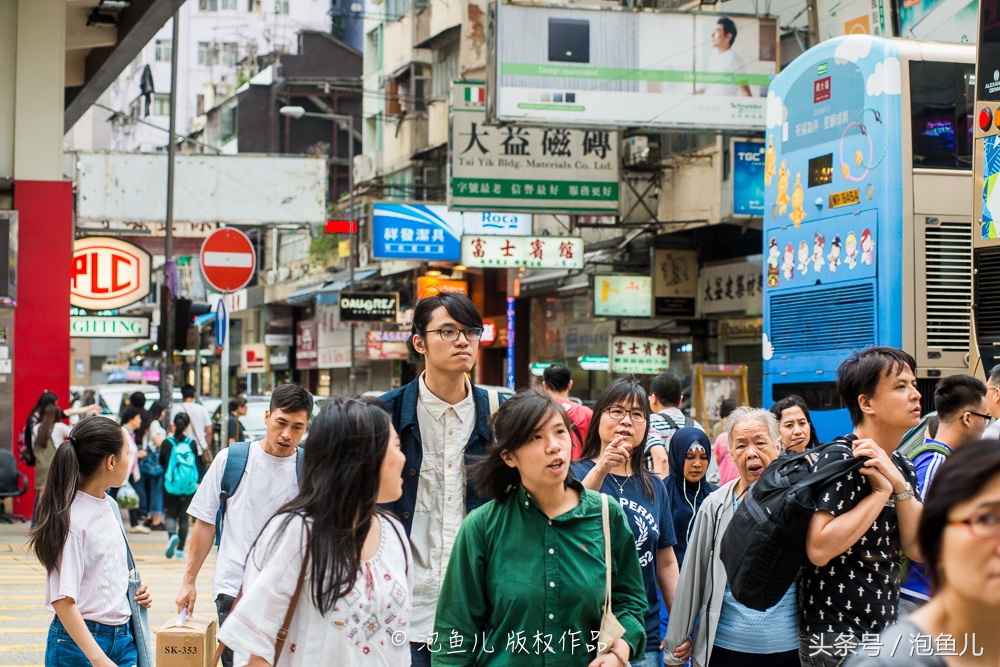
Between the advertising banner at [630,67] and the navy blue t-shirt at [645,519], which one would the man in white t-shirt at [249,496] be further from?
the advertising banner at [630,67]

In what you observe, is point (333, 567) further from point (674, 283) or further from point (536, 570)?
point (674, 283)

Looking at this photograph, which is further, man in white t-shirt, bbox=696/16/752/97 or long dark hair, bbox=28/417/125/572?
man in white t-shirt, bbox=696/16/752/97

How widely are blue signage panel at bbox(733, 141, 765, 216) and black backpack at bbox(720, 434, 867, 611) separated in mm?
16405

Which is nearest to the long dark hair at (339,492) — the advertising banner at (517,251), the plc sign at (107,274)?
the plc sign at (107,274)

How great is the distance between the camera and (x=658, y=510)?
16.9 ft

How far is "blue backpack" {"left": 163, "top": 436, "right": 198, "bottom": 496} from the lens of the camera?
13.9 m

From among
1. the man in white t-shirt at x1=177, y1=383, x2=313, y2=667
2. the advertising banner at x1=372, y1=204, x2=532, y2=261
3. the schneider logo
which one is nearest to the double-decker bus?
the schneider logo

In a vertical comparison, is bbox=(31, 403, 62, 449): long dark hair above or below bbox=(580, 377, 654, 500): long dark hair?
below

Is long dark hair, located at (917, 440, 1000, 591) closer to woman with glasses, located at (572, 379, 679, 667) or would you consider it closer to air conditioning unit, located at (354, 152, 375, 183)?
woman with glasses, located at (572, 379, 679, 667)

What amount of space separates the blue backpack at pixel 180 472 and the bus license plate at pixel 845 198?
750cm

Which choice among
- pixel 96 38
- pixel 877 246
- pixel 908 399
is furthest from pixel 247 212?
pixel 908 399

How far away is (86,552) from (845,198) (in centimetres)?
868

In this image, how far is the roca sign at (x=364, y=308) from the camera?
1227 inches

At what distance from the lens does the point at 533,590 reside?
368cm
